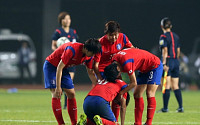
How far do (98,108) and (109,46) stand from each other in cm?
168

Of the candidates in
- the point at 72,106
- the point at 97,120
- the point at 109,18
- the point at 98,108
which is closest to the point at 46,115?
the point at 72,106

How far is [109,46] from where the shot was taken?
1052 centimetres

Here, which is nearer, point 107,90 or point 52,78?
point 107,90

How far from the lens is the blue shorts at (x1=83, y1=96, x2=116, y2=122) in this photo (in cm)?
920

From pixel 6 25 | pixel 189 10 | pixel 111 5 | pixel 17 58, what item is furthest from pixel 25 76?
pixel 189 10

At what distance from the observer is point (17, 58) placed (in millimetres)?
26828

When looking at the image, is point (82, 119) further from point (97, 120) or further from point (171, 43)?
point (171, 43)

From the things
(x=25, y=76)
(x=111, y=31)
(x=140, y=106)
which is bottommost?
(x=25, y=76)

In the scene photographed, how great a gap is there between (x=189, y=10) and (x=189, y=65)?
7049mm

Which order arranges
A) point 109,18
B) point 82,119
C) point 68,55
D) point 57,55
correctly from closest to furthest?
point 82,119, point 68,55, point 57,55, point 109,18

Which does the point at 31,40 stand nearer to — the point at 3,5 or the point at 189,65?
the point at 3,5

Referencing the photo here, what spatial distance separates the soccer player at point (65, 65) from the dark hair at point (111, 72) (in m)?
0.38

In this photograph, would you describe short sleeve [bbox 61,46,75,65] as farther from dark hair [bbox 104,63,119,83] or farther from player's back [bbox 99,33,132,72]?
player's back [bbox 99,33,132,72]

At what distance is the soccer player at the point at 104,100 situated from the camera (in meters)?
9.19
